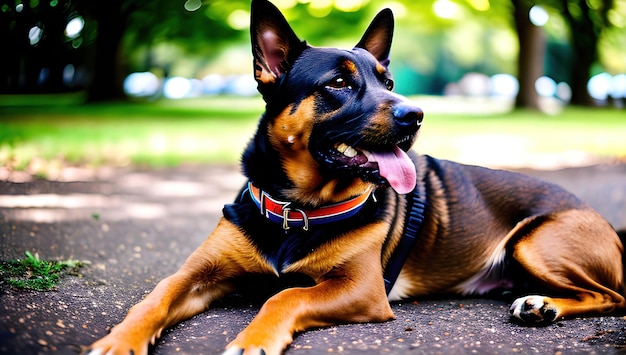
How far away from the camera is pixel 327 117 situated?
11.1 feet

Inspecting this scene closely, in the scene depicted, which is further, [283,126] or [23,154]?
[23,154]

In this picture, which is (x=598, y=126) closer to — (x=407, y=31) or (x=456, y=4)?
(x=456, y=4)

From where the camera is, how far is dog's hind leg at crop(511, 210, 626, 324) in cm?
366

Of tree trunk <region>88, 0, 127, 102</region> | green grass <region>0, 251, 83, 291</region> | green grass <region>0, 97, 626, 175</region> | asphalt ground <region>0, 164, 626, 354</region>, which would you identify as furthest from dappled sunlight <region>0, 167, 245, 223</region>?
tree trunk <region>88, 0, 127, 102</region>

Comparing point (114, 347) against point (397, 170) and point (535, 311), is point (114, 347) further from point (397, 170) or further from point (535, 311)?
point (535, 311)

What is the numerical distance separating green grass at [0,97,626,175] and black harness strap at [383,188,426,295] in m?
6.14

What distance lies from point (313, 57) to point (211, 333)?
65.5 inches

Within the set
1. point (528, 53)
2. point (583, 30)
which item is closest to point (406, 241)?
point (528, 53)

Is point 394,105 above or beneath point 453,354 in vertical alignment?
above

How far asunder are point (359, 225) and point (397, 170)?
0.38m

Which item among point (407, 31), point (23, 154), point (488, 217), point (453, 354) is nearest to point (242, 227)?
point (453, 354)

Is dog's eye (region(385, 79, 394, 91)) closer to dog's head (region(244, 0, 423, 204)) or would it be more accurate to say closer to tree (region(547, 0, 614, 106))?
dog's head (region(244, 0, 423, 204))

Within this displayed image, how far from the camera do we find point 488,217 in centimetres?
395

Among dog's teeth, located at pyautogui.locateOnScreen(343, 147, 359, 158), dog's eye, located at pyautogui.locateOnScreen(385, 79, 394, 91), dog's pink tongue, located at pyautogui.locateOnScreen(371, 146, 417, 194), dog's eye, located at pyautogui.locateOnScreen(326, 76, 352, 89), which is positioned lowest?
dog's pink tongue, located at pyautogui.locateOnScreen(371, 146, 417, 194)
